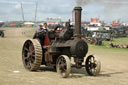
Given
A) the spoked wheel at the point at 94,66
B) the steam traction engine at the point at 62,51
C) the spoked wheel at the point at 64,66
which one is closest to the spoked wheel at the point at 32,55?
the steam traction engine at the point at 62,51

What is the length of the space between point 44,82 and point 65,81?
2.23 feet

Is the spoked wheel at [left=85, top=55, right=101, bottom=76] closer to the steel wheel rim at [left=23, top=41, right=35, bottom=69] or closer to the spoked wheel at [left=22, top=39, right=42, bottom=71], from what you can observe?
the spoked wheel at [left=22, top=39, right=42, bottom=71]

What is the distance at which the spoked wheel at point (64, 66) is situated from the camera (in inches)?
315

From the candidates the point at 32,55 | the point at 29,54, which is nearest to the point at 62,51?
the point at 32,55

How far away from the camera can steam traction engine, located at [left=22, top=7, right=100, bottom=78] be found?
8.39 metres

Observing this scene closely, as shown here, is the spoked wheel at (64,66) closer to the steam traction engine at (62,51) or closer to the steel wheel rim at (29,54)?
the steam traction engine at (62,51)

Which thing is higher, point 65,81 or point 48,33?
point 48,33

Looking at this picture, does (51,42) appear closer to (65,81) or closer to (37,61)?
(37,61)

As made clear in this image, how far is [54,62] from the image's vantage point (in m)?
9.60

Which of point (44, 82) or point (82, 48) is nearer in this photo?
point (44, 82)

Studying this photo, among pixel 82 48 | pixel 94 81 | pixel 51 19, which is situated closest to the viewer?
pixel 94 81

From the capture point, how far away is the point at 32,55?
32.0 feet

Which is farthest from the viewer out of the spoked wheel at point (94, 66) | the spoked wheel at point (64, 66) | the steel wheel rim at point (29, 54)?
the steel wheel rim at point (29, 54)

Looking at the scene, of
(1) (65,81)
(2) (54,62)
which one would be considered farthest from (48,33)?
(1) (65,81)
